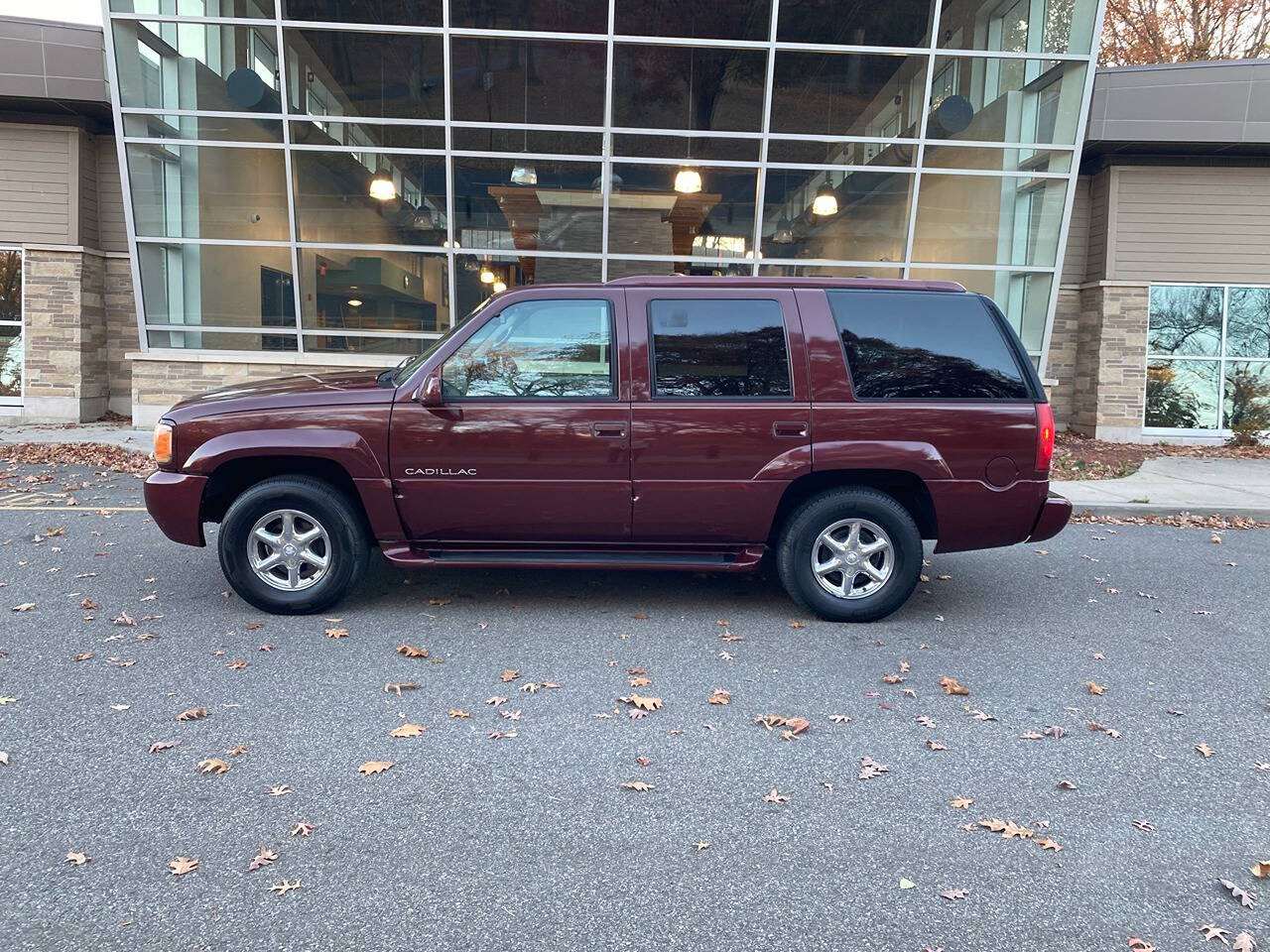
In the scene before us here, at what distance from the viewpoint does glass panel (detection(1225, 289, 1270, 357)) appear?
1577cm

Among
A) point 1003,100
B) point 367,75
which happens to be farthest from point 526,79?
point 1003,100

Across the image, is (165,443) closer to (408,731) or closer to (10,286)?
(408,731)

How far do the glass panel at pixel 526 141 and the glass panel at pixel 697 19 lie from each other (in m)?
1.71

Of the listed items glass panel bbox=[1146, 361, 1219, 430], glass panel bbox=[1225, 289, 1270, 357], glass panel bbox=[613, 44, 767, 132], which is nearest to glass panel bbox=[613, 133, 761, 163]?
glass panel bbox=[613, 44, 767, 132]

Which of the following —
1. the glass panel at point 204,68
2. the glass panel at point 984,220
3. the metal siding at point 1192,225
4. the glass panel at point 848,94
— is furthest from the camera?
the metal siding at point 1192,225

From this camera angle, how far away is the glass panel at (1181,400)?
1597cm

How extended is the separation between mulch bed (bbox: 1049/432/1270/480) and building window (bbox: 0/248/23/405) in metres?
16.2

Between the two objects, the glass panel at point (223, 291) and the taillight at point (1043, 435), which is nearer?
the taillight at point (1043, 435)

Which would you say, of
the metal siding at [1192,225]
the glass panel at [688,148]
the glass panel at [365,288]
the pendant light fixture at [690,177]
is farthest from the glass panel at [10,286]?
the metal siding at [1192,225]

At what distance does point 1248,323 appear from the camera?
15.8 metres

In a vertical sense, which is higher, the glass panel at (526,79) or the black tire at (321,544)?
the glass panel at (526,79)

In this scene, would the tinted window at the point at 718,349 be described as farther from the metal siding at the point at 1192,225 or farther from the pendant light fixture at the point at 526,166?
the metal siding at the point at 1192,225

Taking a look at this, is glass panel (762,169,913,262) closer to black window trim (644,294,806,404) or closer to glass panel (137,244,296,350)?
glass panel (137,244,296,350)

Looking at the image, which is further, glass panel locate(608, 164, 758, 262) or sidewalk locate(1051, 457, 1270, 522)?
glass panel locate(608, 164, 758, 262)
